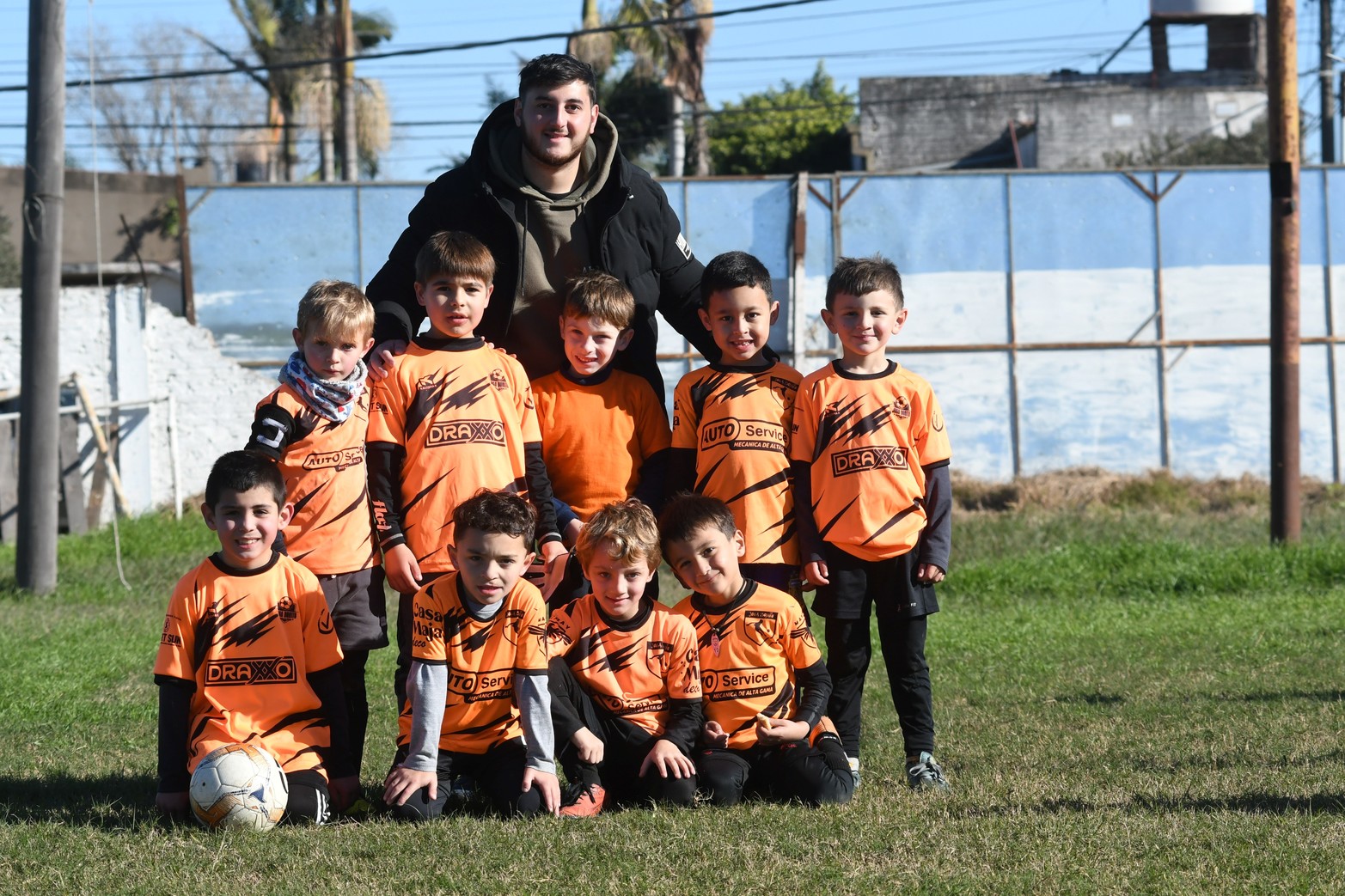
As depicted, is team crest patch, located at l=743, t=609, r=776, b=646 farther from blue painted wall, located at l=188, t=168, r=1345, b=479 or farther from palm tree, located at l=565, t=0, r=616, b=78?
palm tree, located at l=565, t=0, r=616, b=78

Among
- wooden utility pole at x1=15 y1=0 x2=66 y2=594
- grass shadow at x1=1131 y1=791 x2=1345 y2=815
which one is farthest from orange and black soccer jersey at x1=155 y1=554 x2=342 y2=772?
wooden utility pole at x1=15 y1=0 x2=66 y2=594

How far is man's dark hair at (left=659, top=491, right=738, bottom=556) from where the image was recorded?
4660 millimetres

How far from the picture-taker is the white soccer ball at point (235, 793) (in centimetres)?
436

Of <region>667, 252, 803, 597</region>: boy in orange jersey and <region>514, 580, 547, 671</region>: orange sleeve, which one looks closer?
<region>514, 580, 547, 671</region>: orange sleeve

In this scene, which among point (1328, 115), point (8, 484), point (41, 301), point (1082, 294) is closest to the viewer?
point (41, 301)

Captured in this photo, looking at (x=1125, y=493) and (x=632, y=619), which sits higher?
(x=1125, y=493)

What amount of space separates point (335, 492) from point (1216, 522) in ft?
37.0

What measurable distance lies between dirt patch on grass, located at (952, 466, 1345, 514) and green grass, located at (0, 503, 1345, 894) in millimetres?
6550

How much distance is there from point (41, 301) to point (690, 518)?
7.79m

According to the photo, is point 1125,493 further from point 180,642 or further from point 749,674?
point 180,642

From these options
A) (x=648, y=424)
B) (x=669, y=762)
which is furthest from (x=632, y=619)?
(x=648, y=424)

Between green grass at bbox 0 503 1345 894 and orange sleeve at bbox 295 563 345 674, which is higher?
orange sleeve at bbox 295 563 345 674

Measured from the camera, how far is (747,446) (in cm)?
498

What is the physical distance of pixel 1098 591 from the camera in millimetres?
10586
